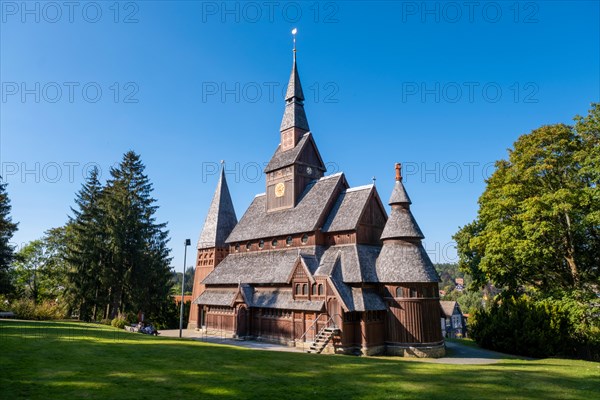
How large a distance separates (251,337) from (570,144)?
3075cm

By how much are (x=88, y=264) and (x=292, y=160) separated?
97.7 feet

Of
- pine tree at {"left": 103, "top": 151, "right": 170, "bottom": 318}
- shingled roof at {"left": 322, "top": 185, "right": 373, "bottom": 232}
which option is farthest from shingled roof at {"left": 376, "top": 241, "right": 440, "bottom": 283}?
pine tree at {"left": 103, "top": 151, "right": 170, "bottom": 318}

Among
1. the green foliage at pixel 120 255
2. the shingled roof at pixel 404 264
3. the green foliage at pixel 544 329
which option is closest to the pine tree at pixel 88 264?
the green foliage at pixel 120 255

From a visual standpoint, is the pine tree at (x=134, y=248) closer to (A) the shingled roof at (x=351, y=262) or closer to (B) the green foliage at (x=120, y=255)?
(B) the green foliage at (x=120, y=255)

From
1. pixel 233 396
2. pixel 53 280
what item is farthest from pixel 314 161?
pixel 53 280

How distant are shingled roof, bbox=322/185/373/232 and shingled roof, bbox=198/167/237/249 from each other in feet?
53.7

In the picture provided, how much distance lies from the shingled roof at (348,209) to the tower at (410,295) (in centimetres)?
375

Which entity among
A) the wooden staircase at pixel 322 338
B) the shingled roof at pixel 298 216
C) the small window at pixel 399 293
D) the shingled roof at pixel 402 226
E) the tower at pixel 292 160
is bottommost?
the wooden staircase at pixel 322 338

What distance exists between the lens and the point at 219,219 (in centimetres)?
4553

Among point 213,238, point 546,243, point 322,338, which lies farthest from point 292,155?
point 546,243

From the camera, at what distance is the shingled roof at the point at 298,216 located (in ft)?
110

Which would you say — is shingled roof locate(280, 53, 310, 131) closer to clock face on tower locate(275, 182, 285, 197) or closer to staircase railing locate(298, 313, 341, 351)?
clock face on tower locate(275, 182, 285, 197)

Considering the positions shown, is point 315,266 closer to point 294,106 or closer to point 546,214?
point 546,214

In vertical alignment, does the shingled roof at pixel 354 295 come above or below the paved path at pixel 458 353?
above
